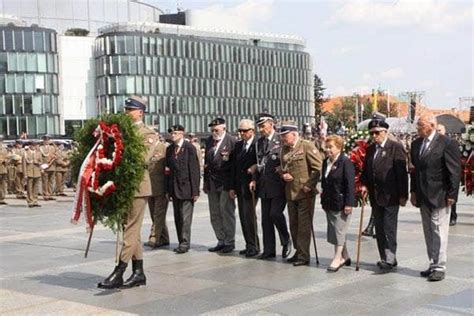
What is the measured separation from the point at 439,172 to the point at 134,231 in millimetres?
3679

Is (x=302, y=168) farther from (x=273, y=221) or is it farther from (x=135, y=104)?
(x=135, y=104)

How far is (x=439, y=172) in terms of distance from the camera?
8266 mm

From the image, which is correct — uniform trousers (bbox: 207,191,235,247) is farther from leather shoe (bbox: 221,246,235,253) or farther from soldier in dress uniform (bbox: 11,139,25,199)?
soldier in dress uniform (bbox: 11,139,25,199)

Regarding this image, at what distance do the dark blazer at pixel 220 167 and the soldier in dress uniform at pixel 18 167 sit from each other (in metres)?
12.2

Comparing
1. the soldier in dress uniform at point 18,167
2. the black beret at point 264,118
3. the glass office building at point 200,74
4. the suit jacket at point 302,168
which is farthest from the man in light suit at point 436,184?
the glass office building at point 200,74

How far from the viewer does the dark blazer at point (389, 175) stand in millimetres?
8797

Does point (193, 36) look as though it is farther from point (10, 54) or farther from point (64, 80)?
point (10, 54)

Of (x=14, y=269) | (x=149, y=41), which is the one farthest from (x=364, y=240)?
(x=149, y=41)

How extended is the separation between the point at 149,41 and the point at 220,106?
1533 centimetres

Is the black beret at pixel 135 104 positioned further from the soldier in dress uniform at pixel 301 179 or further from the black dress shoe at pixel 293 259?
the black dress shoe at pixel 293 259

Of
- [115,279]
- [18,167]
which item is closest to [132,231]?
[115,279]

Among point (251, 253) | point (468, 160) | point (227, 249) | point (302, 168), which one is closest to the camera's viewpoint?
point (302, 168)

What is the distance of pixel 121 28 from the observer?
308 feet

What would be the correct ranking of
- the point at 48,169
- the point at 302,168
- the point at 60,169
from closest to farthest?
the point at 302,168 → the point at 48,169 → the point at 60,169
